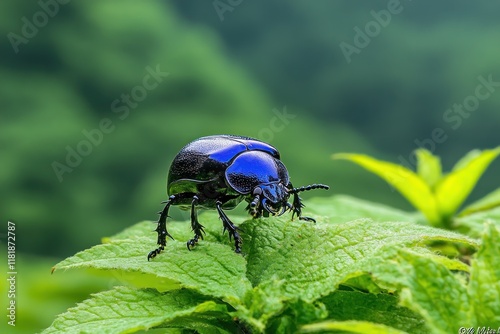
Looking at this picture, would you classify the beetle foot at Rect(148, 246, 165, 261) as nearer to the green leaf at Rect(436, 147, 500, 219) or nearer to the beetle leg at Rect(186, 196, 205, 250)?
the beetle leg at Rect(186, 196, 205, 250)

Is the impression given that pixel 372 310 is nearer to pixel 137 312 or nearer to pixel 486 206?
pixel 137 312

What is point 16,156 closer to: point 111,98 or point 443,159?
point 111,98

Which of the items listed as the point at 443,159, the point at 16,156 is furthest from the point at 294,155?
the point at 16,156

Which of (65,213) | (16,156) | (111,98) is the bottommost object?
(65,213)

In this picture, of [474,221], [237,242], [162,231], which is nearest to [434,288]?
[237,242]

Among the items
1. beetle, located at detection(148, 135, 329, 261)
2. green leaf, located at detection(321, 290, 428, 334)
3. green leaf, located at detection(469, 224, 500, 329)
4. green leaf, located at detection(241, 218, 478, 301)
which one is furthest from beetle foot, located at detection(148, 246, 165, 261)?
green leaf, located at detection(469, 224, 500, 329)
